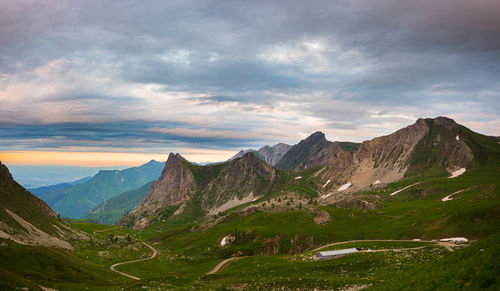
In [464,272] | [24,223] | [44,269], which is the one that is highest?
[464,272]

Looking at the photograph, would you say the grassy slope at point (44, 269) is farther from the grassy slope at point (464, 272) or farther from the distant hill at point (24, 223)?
the distant hill at point (24, 223)

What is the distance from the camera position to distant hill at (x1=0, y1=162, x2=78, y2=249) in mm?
138625

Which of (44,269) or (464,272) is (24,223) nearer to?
(44,269)

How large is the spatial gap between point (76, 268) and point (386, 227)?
403 ft

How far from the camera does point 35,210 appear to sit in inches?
7608

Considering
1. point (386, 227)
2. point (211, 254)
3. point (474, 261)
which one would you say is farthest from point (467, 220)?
point (211, 254)

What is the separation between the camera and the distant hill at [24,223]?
138625 millimetres

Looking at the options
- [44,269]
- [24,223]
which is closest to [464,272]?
[44,269]

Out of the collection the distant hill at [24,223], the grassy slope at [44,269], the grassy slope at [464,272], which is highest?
the grassy slope at [464,272]

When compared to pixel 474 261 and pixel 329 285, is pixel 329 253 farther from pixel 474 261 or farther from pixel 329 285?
pixel 474 261

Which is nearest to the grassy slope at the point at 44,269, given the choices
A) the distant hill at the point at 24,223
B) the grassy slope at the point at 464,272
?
the grassy slope at the point at 464,272

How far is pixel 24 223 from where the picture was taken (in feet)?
514

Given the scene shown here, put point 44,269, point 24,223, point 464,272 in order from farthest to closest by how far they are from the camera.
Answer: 1. point 24,223
2. point 44,269
3. point 464,272

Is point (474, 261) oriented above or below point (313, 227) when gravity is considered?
above
